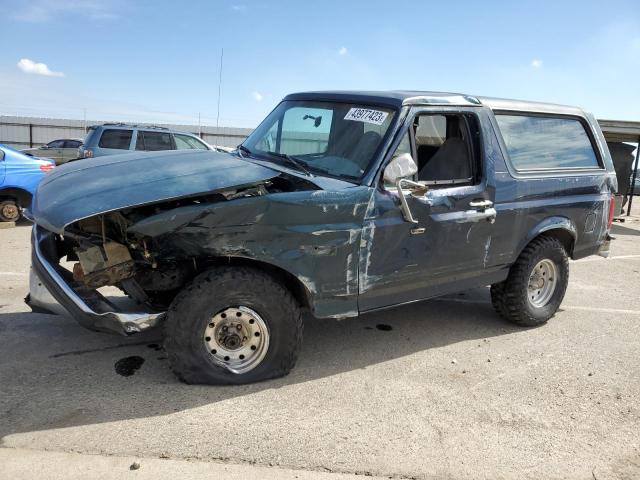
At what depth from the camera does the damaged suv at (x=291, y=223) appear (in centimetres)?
324

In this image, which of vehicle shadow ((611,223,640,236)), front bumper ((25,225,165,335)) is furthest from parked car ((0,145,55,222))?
vehicle shadow ((611,223,640,236))

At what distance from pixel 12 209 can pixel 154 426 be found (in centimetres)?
793

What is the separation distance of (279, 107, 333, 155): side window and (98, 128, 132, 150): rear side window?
28.1ft

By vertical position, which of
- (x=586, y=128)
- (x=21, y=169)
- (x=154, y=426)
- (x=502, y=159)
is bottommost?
(x=154, y=426)

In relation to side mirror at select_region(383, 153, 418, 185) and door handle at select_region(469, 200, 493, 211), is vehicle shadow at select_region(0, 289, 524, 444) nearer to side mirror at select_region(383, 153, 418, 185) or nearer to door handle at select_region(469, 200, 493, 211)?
door handle at select_region(469, 200, 493, 211)

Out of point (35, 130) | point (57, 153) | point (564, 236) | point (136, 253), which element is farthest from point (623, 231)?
point (35, 130)

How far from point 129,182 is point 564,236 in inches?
161

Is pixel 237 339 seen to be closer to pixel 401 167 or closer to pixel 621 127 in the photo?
pixel 401 167

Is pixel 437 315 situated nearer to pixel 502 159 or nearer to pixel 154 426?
pixel 502 159

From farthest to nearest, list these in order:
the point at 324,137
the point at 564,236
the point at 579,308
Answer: the point at 579,308, the point at 564,236, the point at 324,137

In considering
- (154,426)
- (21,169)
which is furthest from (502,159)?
(21,169)

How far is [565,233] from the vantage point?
513 cm

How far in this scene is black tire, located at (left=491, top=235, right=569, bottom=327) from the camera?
15.8ft

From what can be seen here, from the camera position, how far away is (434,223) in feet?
13.0
